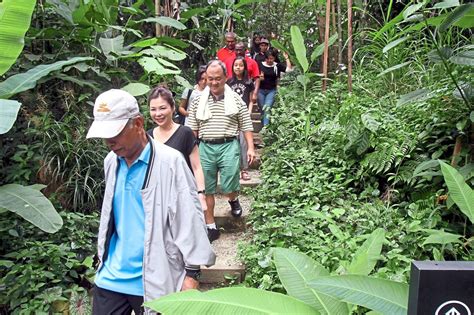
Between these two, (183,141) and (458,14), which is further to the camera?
(183,141)

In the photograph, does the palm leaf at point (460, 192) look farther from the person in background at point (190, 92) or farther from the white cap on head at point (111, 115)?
the person in background at point (190, 92)

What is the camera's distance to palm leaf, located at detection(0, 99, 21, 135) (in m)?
3.42

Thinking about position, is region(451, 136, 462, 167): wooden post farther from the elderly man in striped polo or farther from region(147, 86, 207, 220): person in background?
region(147, 86, 207, 220): person in background

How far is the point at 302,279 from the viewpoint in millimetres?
1801

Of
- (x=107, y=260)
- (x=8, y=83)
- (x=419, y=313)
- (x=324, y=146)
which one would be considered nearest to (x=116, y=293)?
(x=107, y=260)

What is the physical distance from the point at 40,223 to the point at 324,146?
3183 millimetres

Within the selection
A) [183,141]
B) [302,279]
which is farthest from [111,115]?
[183,141]

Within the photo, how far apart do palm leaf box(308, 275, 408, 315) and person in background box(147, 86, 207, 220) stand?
2.29m

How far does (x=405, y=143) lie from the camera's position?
4.55 metres

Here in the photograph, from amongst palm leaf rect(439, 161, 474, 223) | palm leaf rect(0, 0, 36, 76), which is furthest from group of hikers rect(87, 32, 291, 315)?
palm leaf rect(0, 0, 36, 76)

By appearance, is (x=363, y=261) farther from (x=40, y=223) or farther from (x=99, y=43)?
(x=99, y=43)

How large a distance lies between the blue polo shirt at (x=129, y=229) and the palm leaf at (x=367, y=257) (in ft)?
3.16

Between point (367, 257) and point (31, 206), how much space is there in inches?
104

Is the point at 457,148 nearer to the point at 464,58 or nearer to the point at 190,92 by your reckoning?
the point at 464,58
